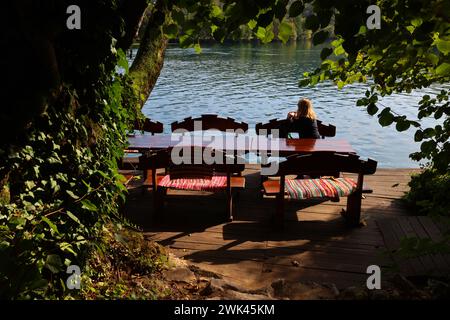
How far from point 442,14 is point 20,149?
101 inches

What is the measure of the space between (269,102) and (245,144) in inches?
744

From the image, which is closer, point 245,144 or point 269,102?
point 245,144

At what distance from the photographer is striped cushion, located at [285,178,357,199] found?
18.8ft

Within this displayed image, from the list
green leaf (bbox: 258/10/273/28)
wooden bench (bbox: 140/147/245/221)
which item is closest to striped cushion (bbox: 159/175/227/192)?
wooden bench (bbox: 140/147/245/221)

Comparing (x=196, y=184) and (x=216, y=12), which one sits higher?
(x=216, y=12)

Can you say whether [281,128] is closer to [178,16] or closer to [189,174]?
[189,174]

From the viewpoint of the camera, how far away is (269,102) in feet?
82.8

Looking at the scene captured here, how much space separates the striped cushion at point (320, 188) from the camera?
572 cm

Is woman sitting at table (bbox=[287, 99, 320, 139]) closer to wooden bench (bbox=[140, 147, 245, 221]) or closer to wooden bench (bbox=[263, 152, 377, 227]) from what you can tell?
wooden bench (bbox=[263, 152, 377, 227])

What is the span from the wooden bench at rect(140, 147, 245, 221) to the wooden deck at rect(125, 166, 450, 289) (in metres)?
0.44

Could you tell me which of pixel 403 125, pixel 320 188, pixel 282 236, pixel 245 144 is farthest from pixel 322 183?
pixel 403 125

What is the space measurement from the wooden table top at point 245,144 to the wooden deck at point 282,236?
89cm
